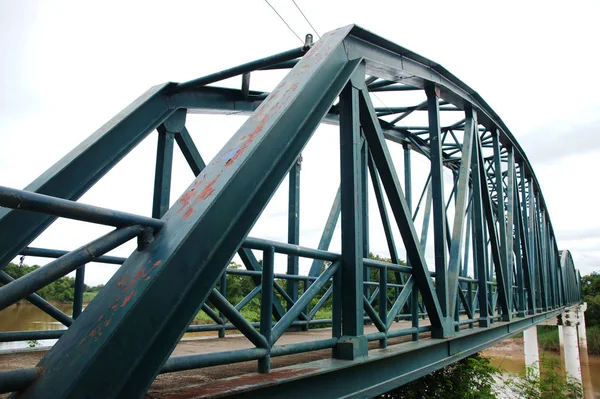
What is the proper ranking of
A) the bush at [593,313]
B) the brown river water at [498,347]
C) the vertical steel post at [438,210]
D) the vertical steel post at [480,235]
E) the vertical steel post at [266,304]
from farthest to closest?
the bush at [593,313] → the brown river water at [498,347] → the vertical steel post at [480,235] → the vertical steel post at [438,210] → the vertical steel post at [266,304]

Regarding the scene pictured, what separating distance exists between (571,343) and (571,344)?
70 millimetres

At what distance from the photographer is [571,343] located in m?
27.2

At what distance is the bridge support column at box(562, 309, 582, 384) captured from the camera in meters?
25.7

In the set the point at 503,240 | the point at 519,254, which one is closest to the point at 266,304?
the point at 503,240

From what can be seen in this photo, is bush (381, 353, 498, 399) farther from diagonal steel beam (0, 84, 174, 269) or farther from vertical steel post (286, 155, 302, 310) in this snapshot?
diagonal steel beam (0, 84, 174, 269)

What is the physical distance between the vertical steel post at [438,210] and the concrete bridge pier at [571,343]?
23763mm

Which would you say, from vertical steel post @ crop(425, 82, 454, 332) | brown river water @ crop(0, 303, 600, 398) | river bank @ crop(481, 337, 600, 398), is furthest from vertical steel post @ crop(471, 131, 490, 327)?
river bank @ crop(481, 337, 600, 398)

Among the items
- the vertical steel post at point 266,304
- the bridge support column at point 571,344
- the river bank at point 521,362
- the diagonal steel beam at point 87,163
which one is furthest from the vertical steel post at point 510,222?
the bridge support column at point 571,344

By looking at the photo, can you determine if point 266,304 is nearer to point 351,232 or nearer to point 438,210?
point 351,232

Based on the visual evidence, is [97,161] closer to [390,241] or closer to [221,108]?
[221,108]

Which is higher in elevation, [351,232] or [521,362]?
[351,232]

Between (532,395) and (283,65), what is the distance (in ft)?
33.9

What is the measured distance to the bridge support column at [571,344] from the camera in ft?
84.4

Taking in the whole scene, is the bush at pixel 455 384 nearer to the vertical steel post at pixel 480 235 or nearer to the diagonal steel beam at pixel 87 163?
the vertical steel post at pixel 480 235
